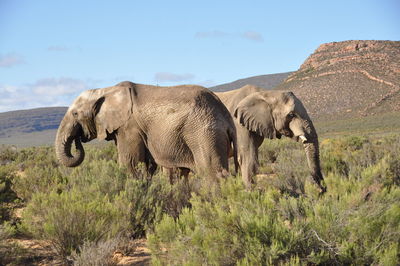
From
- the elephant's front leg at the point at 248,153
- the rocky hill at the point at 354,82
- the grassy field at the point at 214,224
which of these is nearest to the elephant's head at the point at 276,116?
the elephant's front leg at the point at 248,153

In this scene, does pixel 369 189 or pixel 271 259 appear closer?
pixel 271 259

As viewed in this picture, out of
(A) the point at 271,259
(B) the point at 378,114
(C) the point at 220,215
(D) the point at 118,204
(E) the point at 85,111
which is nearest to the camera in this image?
(A) the point at 271,259

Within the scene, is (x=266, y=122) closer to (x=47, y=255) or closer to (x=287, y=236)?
(x=47, y=255)

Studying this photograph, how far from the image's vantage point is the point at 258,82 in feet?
387

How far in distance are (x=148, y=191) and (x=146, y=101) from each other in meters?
1.74

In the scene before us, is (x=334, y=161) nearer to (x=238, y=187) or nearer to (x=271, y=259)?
(x=238, y=187)

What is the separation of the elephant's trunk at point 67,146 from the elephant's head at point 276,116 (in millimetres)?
3819

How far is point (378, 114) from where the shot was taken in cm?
5906

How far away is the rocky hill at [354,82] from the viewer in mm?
62750

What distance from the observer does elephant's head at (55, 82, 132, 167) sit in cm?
770

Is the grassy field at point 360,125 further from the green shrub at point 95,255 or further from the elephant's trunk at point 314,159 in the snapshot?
the green shrub at point 95,255

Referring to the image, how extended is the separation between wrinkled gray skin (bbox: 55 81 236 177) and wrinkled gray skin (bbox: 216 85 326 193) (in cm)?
288

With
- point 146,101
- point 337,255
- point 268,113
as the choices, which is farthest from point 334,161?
point 337,255

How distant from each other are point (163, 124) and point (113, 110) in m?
0.96
